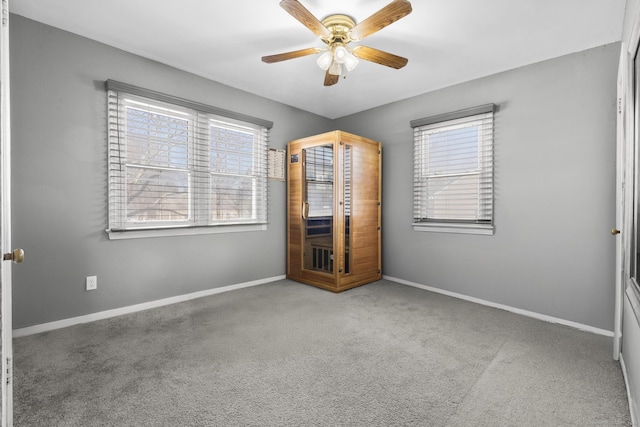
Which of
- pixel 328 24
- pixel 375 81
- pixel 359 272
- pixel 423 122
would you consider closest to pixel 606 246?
pixel 423 122

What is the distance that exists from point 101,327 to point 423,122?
153 inches

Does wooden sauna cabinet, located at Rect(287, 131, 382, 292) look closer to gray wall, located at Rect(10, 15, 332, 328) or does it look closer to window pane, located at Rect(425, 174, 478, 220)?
window pane, located at Rect(425, 174, 478, 220)

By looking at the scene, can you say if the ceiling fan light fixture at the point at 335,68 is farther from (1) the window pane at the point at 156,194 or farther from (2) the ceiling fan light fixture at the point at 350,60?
(1) the window pane at the point at 156,194

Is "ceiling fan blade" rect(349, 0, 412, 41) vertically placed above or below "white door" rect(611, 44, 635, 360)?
above

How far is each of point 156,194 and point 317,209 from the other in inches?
73.9

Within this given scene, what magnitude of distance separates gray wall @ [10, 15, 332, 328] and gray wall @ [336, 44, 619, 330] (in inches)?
124

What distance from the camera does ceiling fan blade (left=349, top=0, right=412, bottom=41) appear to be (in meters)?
1.85

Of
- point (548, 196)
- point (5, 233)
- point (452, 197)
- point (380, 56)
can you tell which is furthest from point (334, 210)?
point (5, 233)

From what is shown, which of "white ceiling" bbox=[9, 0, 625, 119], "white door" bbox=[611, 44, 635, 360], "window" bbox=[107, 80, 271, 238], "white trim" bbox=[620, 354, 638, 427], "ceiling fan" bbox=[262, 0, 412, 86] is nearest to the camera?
"white trim" bbox=[620, 354, 638, 427]

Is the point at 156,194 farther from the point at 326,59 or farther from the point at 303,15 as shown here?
the point at 303,15

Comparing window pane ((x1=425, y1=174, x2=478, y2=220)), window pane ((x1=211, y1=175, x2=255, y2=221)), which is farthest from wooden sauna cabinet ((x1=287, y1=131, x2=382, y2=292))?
window pane ((x1=425, y1=174, x2=478, y2=220))

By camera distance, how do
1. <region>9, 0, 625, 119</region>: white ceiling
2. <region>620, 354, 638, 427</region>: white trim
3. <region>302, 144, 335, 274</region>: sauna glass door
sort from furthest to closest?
<region>302, 144, 335, 274</region>: sauna glass door < <region>9, 0, 625, 119</region>: white ceiling < <region>620, 354, 638, 427</region>: white trim

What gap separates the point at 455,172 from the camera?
3586 millimetres

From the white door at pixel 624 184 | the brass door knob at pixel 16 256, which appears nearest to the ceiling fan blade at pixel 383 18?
the white door at pixel 624 184
